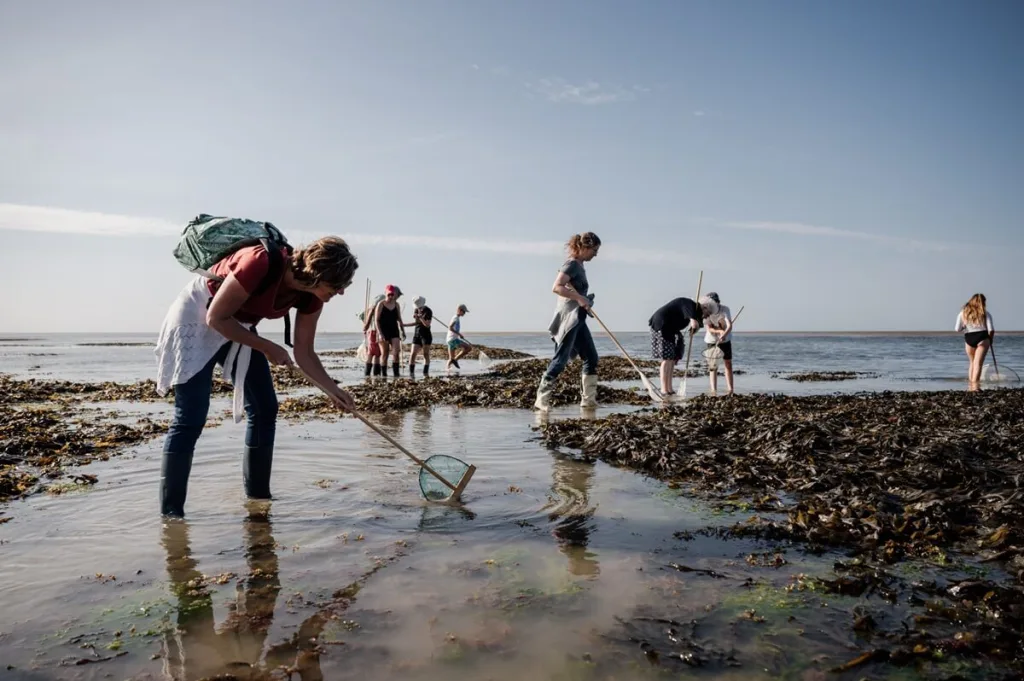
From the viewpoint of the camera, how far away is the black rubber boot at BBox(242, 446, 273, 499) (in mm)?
4430

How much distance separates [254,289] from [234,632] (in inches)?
72.3

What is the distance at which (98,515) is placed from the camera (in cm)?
425

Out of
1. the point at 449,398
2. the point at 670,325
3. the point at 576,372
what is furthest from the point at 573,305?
the point at 576,372

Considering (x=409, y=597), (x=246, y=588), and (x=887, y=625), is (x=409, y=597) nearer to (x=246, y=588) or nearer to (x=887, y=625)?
(x=246, y=588)

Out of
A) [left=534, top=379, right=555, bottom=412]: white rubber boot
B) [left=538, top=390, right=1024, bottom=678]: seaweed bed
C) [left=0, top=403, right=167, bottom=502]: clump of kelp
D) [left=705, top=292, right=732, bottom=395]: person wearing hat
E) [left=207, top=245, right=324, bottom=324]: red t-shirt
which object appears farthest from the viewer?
[left=705, top=292, right=732, bottom=395]: person wearing hat

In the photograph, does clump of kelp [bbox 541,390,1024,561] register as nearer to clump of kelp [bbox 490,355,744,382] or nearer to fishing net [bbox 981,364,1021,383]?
clump of kelp [bbox 490,355,744,382]

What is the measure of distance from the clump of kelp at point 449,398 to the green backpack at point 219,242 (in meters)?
6.03

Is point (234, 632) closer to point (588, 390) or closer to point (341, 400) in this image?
point (341, 400)

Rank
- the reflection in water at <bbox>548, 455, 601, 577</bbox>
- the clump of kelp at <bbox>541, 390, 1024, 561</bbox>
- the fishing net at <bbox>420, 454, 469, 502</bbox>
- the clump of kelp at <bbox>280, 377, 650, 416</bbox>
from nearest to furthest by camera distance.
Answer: the reflection in water at <bbox>548, 455, 601, 577</bbox>, the clump of kelp at <bbox>541, 390, 1024, 561</bbox>, the fishing net at <bbox>420, 454, 469, 502</bbox>, the clump of kelp at <bbox>280, 377, 650, 416</bbox>

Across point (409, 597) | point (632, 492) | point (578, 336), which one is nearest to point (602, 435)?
point (632, 492)

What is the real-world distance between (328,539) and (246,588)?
0.75 metres

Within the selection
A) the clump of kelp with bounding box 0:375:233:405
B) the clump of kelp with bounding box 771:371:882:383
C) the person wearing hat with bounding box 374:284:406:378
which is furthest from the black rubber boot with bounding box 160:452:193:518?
the clump of kelp with bounding box 771:371:882:383

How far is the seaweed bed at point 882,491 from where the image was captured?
267 centimetres

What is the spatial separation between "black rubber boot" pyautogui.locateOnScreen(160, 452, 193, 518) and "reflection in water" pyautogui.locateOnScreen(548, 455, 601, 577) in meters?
2.35
